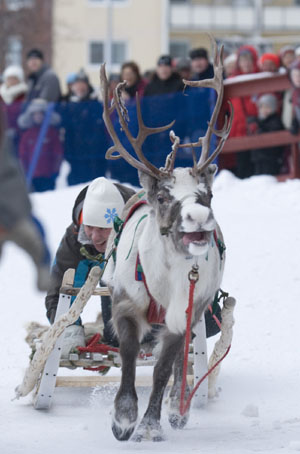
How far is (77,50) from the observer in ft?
112

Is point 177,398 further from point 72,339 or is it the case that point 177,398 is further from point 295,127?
point 295,127

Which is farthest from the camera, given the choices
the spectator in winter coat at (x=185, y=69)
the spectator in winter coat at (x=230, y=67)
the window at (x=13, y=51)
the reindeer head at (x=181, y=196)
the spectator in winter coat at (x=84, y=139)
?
the window at (x=13, y=51)

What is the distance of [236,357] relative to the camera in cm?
659

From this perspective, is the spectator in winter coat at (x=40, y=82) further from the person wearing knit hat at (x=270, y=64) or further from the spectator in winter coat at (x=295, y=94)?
the spectator in winter coat at (x=295, y=94)

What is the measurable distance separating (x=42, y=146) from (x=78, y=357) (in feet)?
20.3

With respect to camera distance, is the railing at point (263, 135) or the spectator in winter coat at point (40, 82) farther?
the spectator in winter coat at point (40, 82)

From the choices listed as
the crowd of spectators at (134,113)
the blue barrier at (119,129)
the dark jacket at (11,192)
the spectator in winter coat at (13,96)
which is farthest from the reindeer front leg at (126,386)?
the spectator in winter coat at (13,96)

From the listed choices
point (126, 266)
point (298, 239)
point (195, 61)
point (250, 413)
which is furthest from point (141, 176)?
point (195, 61)

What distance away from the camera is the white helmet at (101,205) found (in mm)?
5449

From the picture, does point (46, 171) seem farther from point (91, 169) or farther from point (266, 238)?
point (266, 238)

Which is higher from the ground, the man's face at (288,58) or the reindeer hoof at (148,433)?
the man's face at (288,58)

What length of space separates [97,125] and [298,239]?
3538mm

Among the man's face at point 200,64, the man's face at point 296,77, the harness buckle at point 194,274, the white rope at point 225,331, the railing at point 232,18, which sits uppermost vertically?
the railing at point 232,18

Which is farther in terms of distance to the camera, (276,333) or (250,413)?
(276,333)
